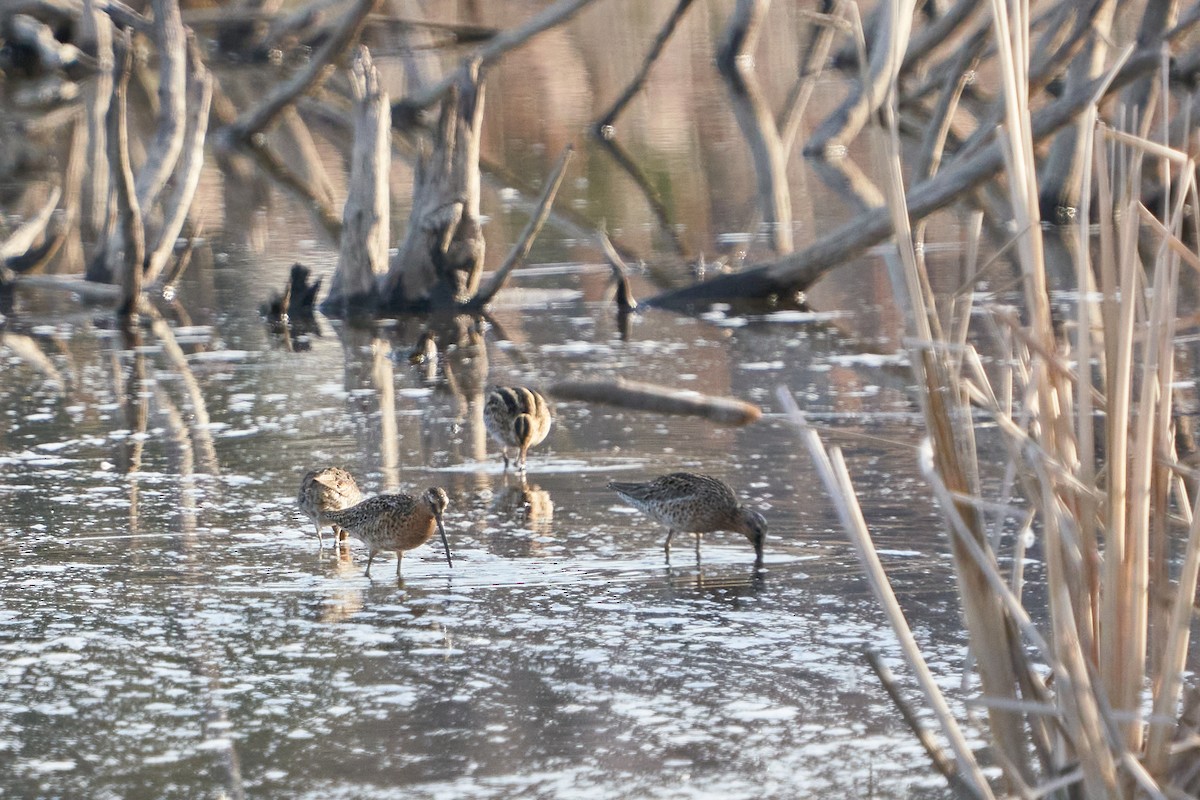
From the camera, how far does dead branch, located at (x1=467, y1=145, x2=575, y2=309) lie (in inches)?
531

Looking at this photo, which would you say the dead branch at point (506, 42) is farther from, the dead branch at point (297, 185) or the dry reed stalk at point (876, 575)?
the dry reed stalk at point (876, 575)

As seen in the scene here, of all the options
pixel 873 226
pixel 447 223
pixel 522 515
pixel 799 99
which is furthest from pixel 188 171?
pixel 799 99

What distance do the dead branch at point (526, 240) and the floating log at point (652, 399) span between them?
10300 mm

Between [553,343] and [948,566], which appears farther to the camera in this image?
[553,343]

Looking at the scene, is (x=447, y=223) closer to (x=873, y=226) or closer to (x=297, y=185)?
(x=873, y=226)

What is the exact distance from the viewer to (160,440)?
10172mm

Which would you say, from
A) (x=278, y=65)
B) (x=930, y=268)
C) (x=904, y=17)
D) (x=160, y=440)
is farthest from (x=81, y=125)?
(x=904, y=17)

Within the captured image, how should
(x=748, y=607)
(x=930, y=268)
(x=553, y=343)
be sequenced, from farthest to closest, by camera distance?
(x=930, y=268)
(x=553, y=343)
(x=748, y=607)

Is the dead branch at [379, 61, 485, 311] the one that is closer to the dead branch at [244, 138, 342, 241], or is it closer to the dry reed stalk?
the dead branch at [244, 138, 342, 241]

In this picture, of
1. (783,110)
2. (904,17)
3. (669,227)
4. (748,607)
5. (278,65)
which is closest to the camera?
(904,17)

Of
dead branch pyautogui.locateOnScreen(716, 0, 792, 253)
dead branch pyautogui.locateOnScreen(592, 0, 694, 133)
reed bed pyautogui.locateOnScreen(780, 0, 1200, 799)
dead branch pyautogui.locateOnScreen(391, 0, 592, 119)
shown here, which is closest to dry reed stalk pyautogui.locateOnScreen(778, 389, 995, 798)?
reed bed pyautogui.locateOnScreen(780, 0, 1200, 799)

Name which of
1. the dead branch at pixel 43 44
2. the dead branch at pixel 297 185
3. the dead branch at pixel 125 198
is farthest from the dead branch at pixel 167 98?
the dead branch at pixel 43 44

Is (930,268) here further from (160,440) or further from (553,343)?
(160,440)

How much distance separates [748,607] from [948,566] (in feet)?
2.98
